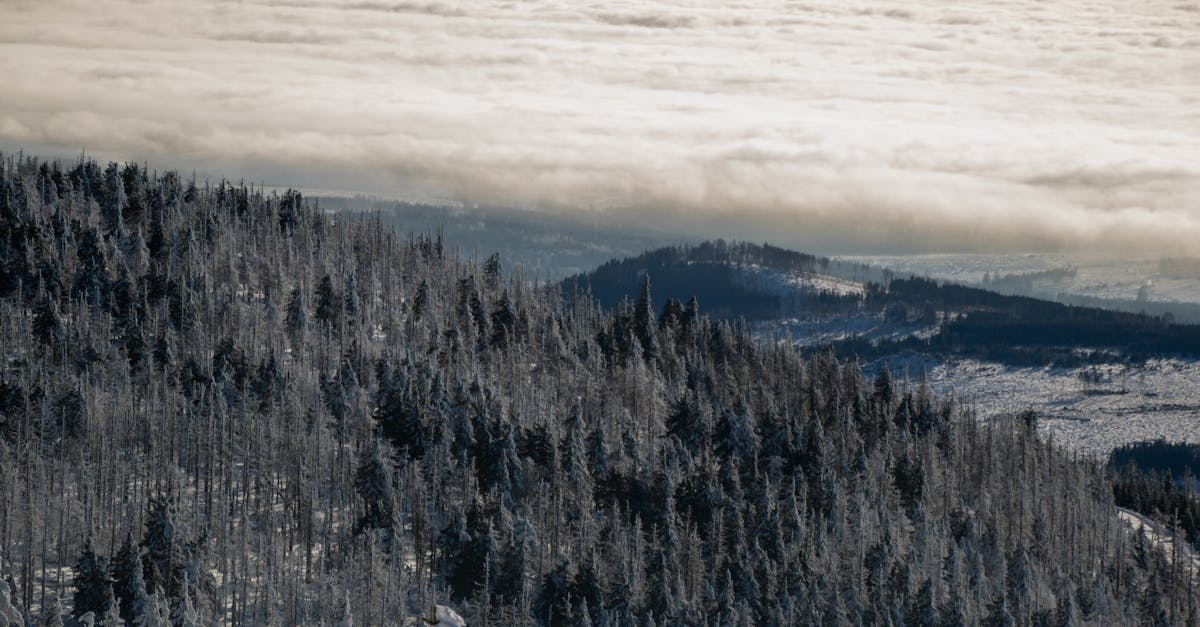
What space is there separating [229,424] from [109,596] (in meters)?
51.9

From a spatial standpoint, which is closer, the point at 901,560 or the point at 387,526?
the point at 387,526

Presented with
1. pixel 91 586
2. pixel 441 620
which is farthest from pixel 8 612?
pixel 441 620

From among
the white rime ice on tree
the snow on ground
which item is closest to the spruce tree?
the white rime ice on tree

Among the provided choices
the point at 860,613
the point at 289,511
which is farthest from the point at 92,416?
the point at 860,613

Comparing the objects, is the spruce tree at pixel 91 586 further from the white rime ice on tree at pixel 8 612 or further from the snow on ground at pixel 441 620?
the snow on ground at pixel 441 620

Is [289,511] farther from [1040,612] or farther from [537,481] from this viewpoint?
[1040,612]

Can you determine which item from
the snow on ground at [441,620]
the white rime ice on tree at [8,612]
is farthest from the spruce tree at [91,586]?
the snow on ground at [441,620]

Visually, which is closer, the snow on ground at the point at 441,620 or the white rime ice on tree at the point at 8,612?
the white rime ice on tree at the point at 8,612

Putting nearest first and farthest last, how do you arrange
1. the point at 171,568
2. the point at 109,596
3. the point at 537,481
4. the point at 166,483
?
1. the point at 109,596
2. the point at 171,568
3. the point at 166,483
4. the point at 537,481

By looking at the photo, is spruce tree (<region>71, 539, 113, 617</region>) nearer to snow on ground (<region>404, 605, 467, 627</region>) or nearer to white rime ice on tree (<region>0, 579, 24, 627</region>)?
white rime ice on tree (<region>0, 579, 24, 627</region>)

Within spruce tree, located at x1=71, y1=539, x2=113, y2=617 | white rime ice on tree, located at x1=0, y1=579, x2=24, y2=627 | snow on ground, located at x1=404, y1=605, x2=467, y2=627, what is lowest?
snow on ground, located at x1=404, y1=605, x2=467, y2=627

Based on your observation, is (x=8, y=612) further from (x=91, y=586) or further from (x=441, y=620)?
(x=441, y=620)

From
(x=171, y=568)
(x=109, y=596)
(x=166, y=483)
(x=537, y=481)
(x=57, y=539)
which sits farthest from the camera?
(x=537, y=481)

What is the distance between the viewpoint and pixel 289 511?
183250 mm
